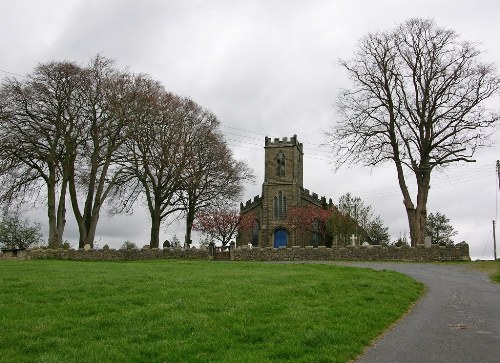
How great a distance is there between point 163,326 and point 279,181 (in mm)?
57139

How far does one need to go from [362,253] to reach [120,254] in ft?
56.9

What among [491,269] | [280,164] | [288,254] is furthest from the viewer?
[280,164]

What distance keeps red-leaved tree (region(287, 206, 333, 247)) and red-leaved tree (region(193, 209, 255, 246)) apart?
5741 millimetres

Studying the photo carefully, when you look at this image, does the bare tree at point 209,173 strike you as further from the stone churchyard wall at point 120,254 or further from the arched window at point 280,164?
the arched window at point 280,164

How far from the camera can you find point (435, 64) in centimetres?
3462

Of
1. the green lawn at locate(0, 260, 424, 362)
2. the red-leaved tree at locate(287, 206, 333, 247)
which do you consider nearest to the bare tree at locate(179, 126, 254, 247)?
the red-leaved tree at locate(287, 206, 333, 247)

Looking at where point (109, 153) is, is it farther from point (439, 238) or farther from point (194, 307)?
point (439, 238)

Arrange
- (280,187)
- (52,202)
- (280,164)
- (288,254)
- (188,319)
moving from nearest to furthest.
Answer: (188,319)
(52,202)
(288,254)
(280,187)
(280,164)

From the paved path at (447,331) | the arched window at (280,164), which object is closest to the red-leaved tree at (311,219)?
the arched window at (280,164)

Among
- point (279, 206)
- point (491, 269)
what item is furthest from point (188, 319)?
point (279, 206)

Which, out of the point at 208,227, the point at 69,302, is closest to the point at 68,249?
the point at 208,227

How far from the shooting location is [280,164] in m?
67.4

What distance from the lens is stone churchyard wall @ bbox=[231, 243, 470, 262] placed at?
3300 centimetres

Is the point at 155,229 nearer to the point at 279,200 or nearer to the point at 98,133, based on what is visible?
the point at 98,133
